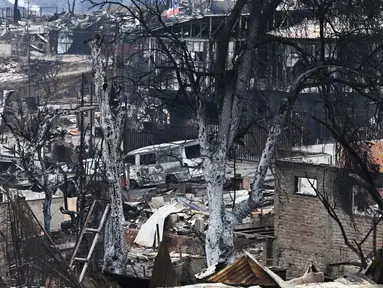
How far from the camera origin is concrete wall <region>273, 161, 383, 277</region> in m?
15.1

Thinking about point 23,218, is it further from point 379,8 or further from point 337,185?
point 337,185

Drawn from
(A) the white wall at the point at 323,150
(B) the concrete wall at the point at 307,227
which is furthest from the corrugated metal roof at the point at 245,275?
(A) the white wall at the point at 323,150

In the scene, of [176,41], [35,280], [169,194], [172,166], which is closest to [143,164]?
[172,166]

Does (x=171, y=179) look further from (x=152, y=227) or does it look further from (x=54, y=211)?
(x=54, y=211)

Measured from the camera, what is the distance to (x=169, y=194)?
901 inches

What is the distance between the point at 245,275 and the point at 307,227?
9.11 metres

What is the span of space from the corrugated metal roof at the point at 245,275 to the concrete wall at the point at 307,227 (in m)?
8.01

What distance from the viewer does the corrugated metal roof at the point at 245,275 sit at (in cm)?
687

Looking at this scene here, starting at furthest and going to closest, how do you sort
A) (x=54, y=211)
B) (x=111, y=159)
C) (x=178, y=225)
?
(x=178, y=225) → (x=54, y=211) → (x=111, y=159)

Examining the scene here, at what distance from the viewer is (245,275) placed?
6.99 metres

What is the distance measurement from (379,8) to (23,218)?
3.56 meters

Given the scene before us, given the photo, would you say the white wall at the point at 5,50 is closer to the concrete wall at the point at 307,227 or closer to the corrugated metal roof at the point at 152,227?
the corrugated metal roof at the point at 152,227

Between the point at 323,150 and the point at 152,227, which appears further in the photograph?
the point at 152,227

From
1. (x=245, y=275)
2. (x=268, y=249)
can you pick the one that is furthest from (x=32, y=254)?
(x=268, y=249)
